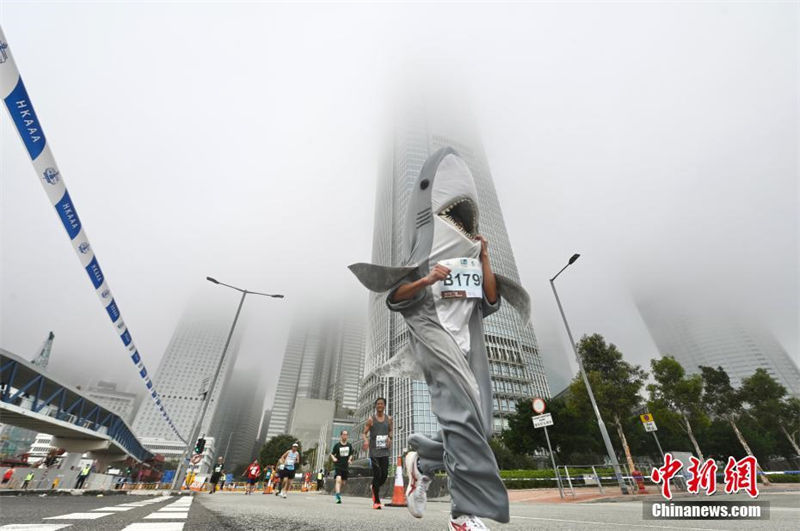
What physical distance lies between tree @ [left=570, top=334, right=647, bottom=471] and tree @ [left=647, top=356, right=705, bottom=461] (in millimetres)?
1753

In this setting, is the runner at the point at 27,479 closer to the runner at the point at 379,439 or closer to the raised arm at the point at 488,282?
the runner at the point at 379,439

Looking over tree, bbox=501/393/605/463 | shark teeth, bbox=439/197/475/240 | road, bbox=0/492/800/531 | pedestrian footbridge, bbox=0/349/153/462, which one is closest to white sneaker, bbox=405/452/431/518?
road, bbox=0/492/800/531

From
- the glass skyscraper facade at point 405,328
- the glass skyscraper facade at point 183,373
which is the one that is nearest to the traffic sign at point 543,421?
the glass skyscraper facade at point 405,328

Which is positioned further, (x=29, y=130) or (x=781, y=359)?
(x=781, y=359)

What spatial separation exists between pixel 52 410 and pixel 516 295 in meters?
37.1

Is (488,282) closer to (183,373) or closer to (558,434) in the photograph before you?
(558,434)

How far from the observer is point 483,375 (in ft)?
7.49

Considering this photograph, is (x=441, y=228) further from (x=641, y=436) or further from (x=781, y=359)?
(x=781, y=359)

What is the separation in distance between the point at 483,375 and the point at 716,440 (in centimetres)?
5752

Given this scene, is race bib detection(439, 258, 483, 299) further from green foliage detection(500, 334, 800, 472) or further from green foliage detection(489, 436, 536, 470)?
green foliage detection(489, 436, 536, 470)

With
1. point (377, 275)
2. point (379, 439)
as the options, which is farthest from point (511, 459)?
point (377, 275)

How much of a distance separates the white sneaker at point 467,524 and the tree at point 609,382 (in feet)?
72.6

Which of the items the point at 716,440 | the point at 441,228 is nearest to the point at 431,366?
the point at 441,228

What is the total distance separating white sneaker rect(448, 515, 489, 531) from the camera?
1.64 metres
